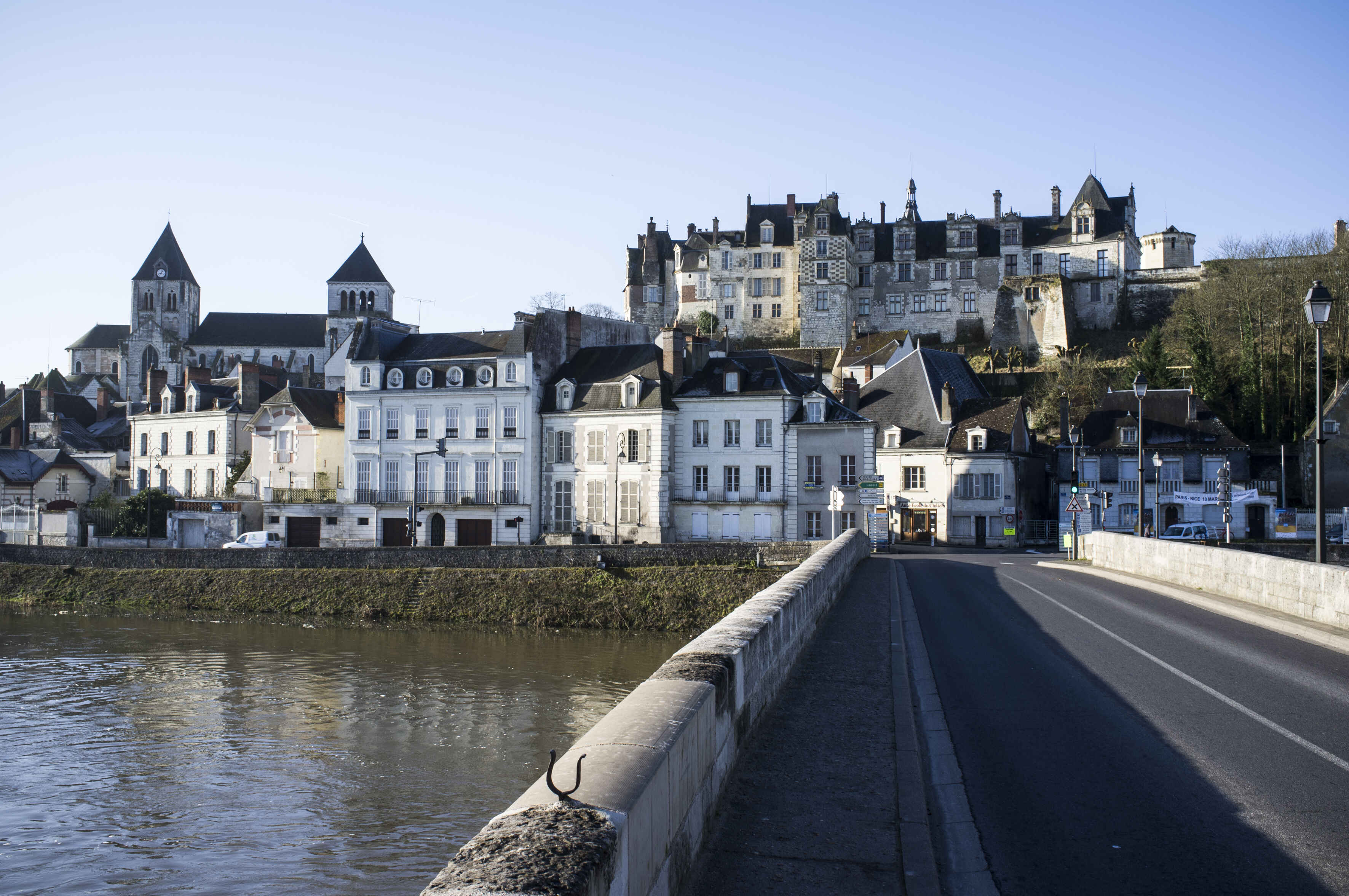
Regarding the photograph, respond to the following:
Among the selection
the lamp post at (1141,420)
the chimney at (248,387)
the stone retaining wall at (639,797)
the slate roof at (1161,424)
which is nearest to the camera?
the stone retaining wall at (639,797)

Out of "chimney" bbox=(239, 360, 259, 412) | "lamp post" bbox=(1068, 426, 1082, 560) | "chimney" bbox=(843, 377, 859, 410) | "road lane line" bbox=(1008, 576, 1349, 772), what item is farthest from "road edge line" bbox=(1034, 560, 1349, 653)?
"chimney" bbox=(239, 360, 259, 412)

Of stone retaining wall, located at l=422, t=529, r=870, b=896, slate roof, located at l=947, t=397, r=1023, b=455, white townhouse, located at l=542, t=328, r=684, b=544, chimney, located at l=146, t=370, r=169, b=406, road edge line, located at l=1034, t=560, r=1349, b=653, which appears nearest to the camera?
stone retaining wall, located at l=422, t=529, r=870, b=896

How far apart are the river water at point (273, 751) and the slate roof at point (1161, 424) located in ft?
89.4

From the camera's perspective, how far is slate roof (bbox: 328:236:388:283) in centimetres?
10262

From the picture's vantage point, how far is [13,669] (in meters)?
21.7

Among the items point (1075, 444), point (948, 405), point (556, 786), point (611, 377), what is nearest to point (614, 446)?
point (611, 377)

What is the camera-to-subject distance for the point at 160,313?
110 m

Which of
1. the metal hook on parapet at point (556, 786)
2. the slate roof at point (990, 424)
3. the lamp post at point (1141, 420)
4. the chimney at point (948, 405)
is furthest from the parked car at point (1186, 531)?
the metal hook on parapet at point (556, 786)

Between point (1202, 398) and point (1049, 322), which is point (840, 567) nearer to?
point (1202, 398)

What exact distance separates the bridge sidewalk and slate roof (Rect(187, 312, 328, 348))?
332 feet

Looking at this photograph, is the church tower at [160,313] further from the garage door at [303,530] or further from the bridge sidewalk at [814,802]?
the bridge sidewalk at [814,802]

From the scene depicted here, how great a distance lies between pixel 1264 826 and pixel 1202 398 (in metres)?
45.3

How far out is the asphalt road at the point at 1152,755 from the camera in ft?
16.0

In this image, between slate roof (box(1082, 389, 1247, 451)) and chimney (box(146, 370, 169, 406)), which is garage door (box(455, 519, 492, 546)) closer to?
chimney (box(146, 370, 169, 406))
